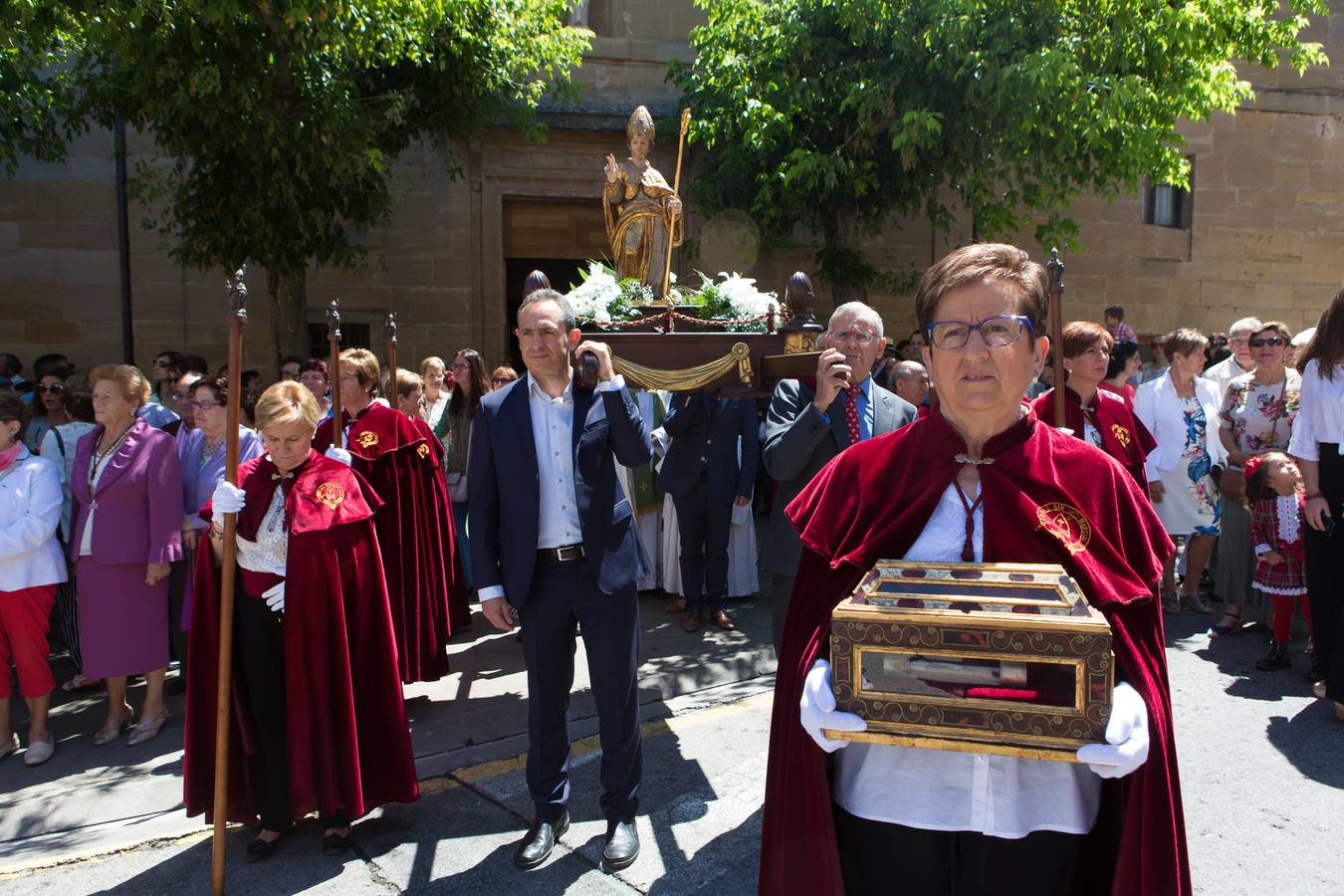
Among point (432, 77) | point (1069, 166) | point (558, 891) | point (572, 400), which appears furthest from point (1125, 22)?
point (558, 891)

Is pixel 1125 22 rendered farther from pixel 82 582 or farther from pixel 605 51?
pixel 82 582

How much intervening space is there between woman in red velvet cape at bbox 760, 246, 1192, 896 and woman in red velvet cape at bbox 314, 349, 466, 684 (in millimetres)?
3660

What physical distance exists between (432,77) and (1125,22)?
734 cm

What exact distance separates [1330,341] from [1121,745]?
4.52 m

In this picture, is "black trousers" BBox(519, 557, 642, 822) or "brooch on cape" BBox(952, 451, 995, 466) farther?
"black trousers" BBox(519, 557, 642, 822)

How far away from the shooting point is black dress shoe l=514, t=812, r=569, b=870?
3.68 m

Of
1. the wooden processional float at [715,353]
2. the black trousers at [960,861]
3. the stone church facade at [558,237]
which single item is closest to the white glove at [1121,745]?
the black trousers at [960,861]

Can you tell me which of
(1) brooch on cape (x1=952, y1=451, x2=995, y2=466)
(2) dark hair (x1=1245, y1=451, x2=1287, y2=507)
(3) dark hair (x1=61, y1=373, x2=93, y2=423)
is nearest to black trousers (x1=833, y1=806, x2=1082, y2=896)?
(1) brooch on cape (x1=952, y1=451, x2=995, y2=466)

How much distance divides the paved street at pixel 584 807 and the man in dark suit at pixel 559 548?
Answer: 1.00 ft

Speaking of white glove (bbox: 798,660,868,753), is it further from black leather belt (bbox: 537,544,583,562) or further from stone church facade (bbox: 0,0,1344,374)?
stone church facade (bbox: 0,0,1344,374)

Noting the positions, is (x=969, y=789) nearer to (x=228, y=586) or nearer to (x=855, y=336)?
(x=855, y=336)

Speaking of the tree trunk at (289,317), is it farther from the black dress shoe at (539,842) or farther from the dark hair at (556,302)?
the black dress shoe at (539,842)

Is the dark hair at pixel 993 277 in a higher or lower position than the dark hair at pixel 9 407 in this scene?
higher

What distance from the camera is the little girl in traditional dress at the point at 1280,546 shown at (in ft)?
19.5
